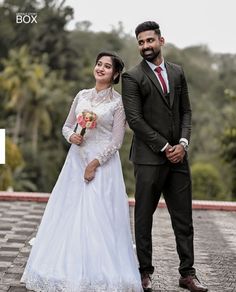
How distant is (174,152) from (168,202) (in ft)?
1.27

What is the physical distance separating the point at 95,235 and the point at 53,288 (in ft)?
1.23

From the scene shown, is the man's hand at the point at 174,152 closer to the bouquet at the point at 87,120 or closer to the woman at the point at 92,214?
the woman at the point at 92,214

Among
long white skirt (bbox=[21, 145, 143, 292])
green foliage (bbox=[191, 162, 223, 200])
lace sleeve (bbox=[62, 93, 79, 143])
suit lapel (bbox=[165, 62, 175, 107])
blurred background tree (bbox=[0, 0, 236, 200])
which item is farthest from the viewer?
blurred background tree (bbox=[0, 0, 236, 200])

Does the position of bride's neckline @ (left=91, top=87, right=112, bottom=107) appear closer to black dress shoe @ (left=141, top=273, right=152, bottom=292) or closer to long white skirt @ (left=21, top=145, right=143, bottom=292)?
long white skirt @ (left=21, top=145, right=143, bottom=292)

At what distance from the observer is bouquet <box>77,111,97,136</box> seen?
3.84 m

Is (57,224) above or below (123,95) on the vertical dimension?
below

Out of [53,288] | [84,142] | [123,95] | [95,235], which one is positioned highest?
[123,95]

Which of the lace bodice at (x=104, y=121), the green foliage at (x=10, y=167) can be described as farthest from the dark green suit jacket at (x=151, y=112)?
the green foliage at (x=10, y=167)

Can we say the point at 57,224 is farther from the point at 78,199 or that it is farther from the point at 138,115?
the point at 138,115

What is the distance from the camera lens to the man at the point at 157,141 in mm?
3809

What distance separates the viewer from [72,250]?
3.80 m

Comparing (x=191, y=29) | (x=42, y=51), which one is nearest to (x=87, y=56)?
(x=42, y=51)

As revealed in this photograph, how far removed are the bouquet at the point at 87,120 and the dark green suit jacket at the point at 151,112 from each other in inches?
7.7

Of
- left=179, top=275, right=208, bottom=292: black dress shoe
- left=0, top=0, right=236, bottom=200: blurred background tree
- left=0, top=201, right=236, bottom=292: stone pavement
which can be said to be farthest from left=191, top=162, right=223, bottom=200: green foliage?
left=179, top=275, right=208, bottom=292: black dress shoe
